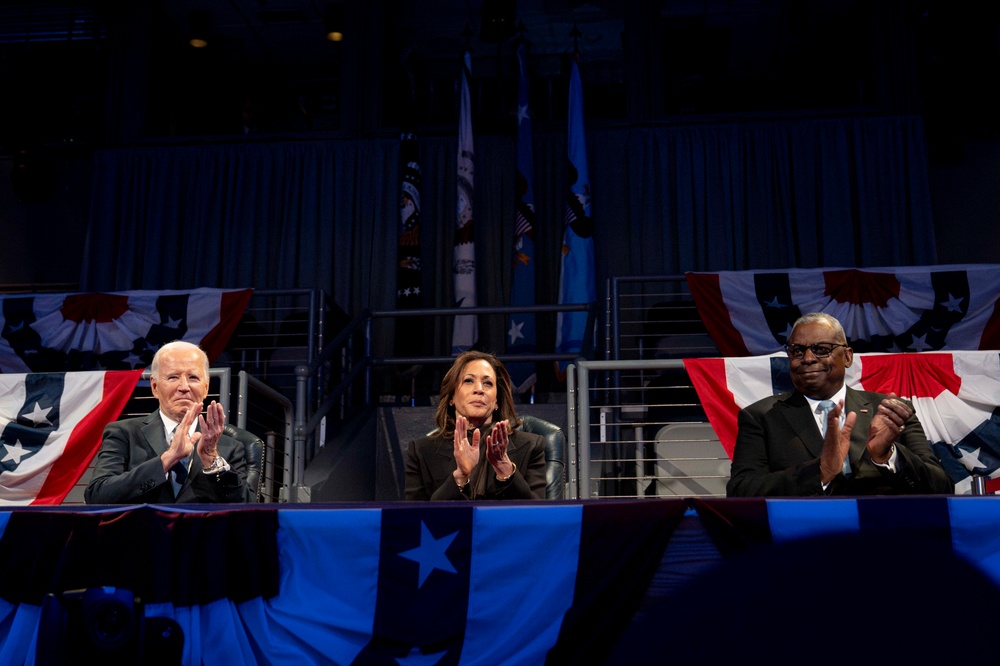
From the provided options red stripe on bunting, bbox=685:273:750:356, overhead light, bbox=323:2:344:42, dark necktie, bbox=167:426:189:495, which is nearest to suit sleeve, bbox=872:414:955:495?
dark necktie, bbox=167:426:189:495

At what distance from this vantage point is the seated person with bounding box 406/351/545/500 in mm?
3000

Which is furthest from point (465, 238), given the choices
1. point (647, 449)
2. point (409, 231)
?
point (647, 449)

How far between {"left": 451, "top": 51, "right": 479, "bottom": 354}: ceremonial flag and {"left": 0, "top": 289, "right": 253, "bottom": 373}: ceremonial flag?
161cm

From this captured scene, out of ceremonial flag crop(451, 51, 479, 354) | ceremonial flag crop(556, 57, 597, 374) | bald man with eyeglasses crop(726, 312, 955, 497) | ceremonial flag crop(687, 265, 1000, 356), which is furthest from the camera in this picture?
ceremonial flag crop(451, 51, 479, 354)

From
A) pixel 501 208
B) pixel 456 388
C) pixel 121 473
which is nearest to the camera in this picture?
pixel 121 473

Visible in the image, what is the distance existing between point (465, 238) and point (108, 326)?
2.55 m

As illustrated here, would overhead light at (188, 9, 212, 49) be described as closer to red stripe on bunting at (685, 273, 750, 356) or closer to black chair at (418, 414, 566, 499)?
red stripe on bunting at (685, 273, 750, 356)

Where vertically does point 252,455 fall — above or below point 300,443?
below

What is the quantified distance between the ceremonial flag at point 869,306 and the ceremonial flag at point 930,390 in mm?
1033

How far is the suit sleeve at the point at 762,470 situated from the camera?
274cm

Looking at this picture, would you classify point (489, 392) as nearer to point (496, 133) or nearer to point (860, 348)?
point (860, 348)

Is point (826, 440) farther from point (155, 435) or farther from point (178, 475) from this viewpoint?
point (155, 435)

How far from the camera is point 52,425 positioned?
4668 millimetres

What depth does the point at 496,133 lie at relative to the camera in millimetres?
7867
